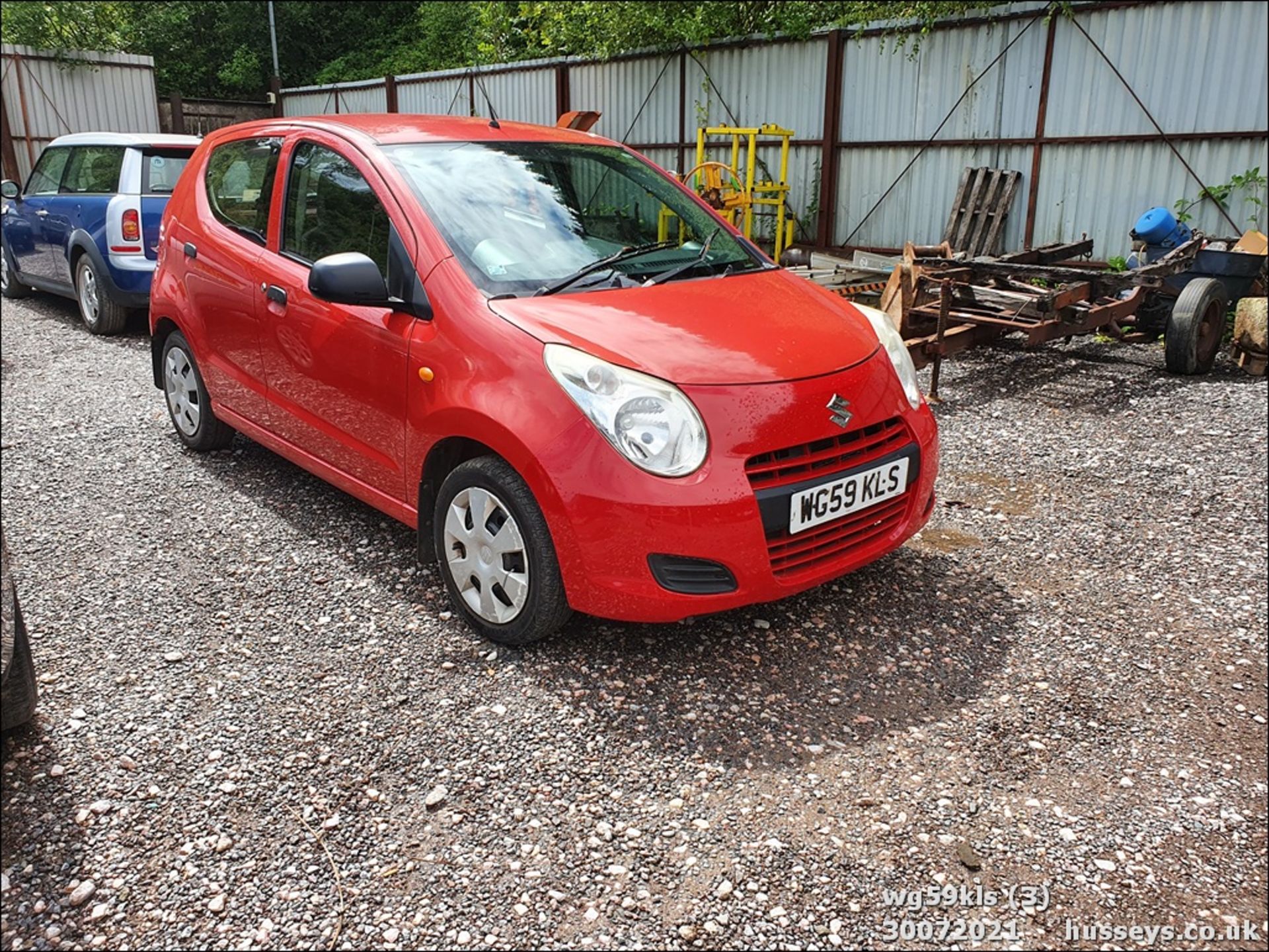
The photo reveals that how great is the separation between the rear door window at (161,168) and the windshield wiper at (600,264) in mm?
6202

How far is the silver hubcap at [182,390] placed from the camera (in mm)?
5238

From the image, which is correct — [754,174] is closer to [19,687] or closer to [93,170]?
[93,170]

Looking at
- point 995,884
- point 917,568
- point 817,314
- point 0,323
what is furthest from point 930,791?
point 0,323

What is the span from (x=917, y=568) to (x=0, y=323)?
Answer: 9.47 meters

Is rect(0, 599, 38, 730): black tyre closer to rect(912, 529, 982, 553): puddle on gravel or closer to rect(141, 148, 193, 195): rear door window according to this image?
rect(912, 529, 982, 553): puddle on gravel

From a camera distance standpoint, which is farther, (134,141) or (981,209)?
(981,209)

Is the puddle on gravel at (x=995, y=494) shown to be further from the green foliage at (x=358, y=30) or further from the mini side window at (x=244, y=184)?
the green foliage at (x=358, y=30)

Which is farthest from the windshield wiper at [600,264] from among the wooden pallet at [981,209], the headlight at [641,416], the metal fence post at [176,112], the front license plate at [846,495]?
the metal fence post at [176,112]

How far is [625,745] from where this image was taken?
292 cm

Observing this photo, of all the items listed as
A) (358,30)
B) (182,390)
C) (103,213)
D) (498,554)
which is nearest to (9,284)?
(103,213)

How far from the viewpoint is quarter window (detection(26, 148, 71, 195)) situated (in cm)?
932

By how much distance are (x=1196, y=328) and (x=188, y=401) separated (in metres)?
6.83

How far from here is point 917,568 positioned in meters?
4.08

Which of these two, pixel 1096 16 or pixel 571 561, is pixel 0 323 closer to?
pixel 571 561
